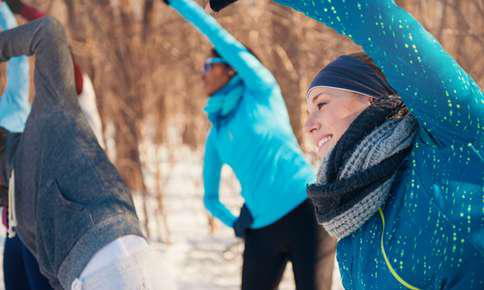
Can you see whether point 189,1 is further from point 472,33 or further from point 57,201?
point 472,33

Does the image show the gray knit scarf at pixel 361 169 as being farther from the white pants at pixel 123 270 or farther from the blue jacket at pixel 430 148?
the white pants at pixel 123 270

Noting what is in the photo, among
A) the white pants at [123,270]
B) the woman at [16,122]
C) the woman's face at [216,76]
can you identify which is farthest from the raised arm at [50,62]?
the woman's face at [216,76]

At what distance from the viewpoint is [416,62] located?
1.10m

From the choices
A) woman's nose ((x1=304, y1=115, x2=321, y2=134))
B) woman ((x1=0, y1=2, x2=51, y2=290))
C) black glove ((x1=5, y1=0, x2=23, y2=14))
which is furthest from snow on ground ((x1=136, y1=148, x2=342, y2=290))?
woman's nose ((x1=304, y1=115, x2=321, y2=134))

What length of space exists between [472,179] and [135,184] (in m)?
5.78

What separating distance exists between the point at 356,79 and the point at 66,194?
35.6 inches

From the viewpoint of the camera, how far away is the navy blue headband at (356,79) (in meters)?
1.54

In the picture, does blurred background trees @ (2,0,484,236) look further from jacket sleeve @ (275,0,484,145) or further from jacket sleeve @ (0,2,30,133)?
jacket sleeve @ (275,0,484,145)

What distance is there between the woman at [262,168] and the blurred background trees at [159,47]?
9.31ft

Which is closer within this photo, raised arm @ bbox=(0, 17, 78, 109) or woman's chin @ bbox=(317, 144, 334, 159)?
woman's chin @ bbox=(317, 144, 334, 159)

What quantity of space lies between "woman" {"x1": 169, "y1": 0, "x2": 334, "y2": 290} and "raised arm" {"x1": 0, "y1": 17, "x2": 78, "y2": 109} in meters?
0.86

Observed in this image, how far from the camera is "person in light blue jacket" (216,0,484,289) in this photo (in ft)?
3.65

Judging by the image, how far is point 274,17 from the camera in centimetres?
632

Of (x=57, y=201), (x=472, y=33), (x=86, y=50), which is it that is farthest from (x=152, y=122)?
(x=57, y=201)
